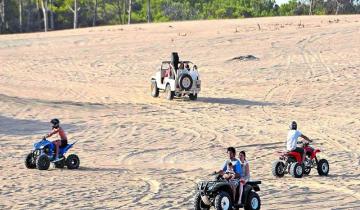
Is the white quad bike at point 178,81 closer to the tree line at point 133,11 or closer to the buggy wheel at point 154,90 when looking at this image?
the buggy wheel at point 154,90

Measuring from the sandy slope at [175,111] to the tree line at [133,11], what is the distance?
2185cm

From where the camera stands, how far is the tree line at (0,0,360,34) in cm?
7888

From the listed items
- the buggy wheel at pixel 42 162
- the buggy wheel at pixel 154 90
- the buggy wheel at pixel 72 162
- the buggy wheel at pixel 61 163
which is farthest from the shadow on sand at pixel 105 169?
the buggy wheel at pixel 154 90

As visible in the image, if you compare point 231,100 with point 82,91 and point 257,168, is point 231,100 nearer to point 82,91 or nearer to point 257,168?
point 82,91

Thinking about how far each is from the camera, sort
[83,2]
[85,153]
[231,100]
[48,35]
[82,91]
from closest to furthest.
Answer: [85,153] → [231,100] → [82,91] → [48,35] → [83,2]

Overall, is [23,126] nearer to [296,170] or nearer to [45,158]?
[45,158]

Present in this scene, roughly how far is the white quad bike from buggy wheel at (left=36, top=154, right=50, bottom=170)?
13017 mm

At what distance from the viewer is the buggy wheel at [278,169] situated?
16719mm

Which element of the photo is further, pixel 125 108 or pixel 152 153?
pixel 125 108

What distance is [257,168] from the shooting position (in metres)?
18.0

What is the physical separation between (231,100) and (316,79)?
5.78m

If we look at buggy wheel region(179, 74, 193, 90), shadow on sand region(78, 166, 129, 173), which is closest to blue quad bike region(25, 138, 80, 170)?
shadow on sand region(78, 166, 129, 173)

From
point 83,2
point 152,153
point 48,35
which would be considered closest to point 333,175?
point 152,153

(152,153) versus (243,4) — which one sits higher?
(243,4)
